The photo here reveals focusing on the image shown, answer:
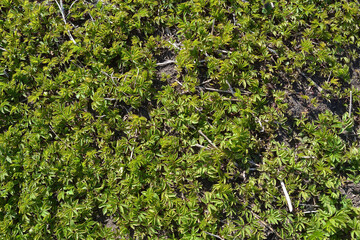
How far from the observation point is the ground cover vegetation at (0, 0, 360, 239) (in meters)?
2.69

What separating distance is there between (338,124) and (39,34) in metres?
3.21

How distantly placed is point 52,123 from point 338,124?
2788 mm

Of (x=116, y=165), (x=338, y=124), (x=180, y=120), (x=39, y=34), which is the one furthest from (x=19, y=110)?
A: (x=338, y=124)

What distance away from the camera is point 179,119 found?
9.29 feet

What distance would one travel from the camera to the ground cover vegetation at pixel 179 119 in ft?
8.84

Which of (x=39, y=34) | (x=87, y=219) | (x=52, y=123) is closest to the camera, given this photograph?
(x=87, y=219)

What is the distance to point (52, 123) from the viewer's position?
288 centimetres

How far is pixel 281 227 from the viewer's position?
2.74 m

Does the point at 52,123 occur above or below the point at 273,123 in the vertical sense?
below

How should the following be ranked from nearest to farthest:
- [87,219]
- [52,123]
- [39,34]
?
[87,219], [52,123], [39,34]

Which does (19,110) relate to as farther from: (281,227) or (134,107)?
(281,227)

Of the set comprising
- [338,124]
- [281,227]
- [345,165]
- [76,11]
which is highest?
[76,11]

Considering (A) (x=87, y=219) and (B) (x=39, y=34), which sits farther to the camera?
(B) (x=39, y=34)

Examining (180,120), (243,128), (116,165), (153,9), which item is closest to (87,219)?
(116,165)
